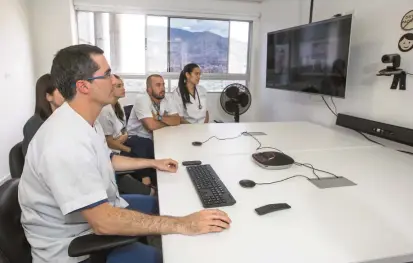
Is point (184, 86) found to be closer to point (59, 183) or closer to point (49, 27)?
point (49, 27)

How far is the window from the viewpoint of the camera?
13.9ft

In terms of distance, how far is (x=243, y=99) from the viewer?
396 cm

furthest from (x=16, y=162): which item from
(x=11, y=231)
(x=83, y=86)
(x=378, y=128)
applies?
(x=378, y=128)

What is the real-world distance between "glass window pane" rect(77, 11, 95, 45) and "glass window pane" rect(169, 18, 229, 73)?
45.8 inches

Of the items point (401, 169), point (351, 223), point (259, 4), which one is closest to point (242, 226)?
point (351, 223)

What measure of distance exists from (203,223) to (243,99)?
3.14 m

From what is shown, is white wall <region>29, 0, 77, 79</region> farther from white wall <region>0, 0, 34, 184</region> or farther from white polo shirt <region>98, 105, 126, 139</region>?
white polo shirt <region>98, 105, 126, 139</region>

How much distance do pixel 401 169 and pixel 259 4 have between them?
3639 mm

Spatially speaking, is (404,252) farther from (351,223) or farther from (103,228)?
(103,228)

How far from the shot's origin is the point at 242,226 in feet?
3.27

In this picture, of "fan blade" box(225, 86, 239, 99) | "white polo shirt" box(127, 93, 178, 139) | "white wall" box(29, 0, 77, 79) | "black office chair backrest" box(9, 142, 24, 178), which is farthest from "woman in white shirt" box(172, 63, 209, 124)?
"white wall" box(29, 0, 77, 79)

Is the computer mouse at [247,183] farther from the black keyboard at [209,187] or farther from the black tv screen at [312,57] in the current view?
the black tv screen at [312,57]

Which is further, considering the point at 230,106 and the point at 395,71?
the point at 230,106

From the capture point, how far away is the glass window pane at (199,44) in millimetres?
4418
